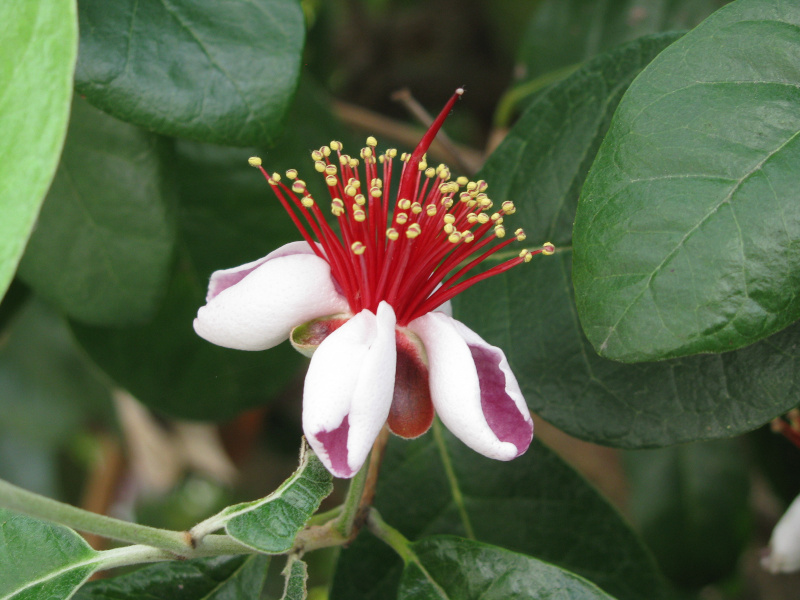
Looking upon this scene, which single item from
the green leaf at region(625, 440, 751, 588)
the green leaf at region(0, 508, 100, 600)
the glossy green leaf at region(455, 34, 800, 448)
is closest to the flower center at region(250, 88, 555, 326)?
the glossy green leaf at region(455, 34, 800, 448)

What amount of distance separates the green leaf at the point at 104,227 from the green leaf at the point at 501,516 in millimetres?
475

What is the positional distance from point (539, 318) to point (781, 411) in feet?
0.95

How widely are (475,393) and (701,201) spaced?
27 cm

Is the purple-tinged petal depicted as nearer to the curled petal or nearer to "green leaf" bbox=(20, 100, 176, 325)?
the curled petal

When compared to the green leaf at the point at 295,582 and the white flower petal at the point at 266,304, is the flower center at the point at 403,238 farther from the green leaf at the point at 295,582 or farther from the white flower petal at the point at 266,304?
the green leaf at the point at 295,582

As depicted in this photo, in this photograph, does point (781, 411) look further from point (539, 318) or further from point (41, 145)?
point (41, 145)

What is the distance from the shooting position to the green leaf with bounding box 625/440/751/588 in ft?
5.05

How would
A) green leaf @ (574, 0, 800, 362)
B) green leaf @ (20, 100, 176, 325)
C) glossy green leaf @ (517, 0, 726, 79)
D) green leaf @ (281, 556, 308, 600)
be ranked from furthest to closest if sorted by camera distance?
glossy green leaf @ (517, 0, 726, 79) → green leaf @ (20, 100, 176, 325) → green leaf @ (281, 556, 308, 600) → green leaf @ (574, 0, 800, 362)

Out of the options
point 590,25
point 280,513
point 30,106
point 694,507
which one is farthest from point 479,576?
point 590,25

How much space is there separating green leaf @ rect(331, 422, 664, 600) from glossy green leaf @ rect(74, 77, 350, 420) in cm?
35

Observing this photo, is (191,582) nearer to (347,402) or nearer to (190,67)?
(347,402)

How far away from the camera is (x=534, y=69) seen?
5.33ft

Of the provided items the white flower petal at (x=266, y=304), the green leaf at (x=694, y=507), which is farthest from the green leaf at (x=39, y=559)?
the green leaf at (x=694, y=507)

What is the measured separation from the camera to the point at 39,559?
776mm
